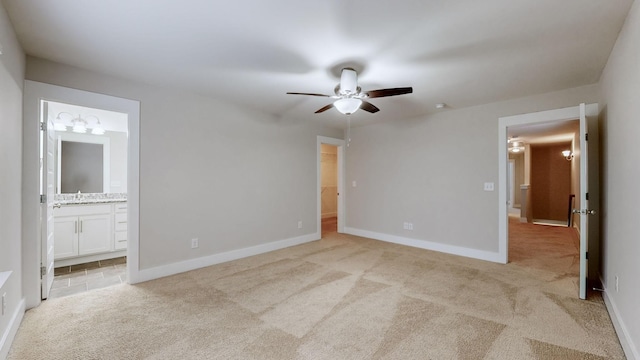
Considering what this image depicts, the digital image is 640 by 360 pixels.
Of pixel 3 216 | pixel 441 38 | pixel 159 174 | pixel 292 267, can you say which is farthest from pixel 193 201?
pixel 441 38

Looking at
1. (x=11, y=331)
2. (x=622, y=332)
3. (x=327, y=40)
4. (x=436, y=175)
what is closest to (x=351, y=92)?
(x=327, y=40)

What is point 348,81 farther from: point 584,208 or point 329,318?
point 584,208

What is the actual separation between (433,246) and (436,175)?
1.21m

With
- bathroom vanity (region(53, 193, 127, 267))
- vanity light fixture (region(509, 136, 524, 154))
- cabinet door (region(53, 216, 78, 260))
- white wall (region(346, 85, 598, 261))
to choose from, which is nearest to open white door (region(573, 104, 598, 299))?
white wall (region(346, 85, 598, 261))

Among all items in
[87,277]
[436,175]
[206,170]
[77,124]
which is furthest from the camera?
[436,175]

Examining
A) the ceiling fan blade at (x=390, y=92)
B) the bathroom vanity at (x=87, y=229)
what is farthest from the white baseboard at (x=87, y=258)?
the ceiling fan blade at (x=390, y=92)

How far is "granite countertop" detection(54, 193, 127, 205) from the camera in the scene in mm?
4051

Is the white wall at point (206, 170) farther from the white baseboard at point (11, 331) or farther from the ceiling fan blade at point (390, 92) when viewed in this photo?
the ceiling fan blade at point (390, 92)

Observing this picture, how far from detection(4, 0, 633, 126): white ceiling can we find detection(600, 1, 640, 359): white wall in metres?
0.21

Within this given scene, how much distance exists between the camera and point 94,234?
4066 millimetres

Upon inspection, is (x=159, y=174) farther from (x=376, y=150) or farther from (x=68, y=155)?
(x=376, y=150)

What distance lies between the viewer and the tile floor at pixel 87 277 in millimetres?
3068

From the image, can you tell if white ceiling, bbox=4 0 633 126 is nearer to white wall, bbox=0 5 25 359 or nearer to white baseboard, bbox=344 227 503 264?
white wall, bbox=0 5 25 359

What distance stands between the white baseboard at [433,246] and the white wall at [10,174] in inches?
190
